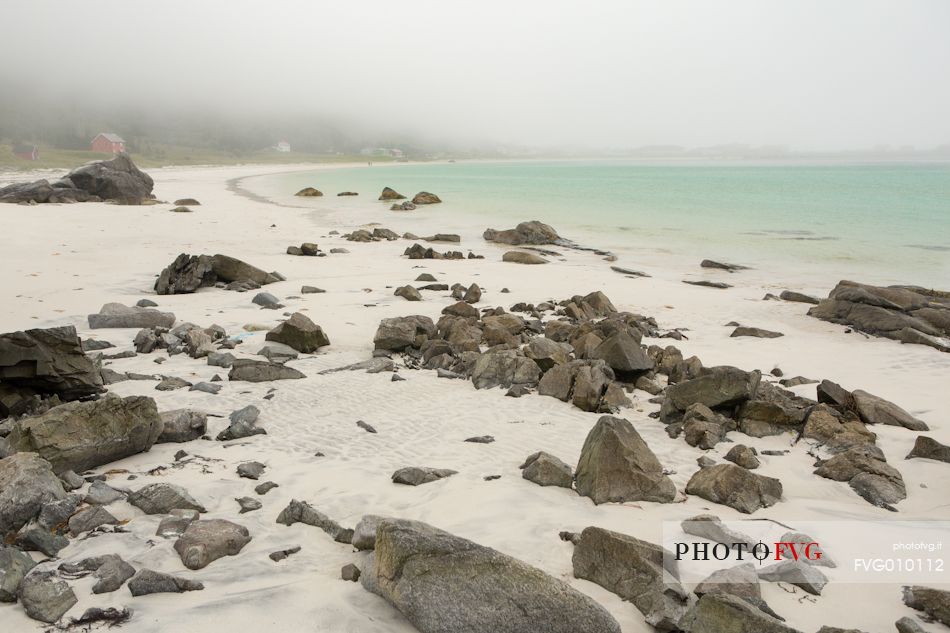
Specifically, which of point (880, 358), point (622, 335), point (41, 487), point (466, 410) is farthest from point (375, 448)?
point (880, 358)

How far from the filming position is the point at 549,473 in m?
6.19

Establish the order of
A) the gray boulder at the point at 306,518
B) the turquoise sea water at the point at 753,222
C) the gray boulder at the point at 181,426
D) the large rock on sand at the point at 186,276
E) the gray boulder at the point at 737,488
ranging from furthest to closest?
1. the turquoise sea water at the point at 753,222
2. the large rock on sand at the point at 186,276
3. the gray boulder at the point at 181,426
4. the gray boulder at the point at 737,488
5. the gray boulder at the point at 306,518

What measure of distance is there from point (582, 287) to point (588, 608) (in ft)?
47.6

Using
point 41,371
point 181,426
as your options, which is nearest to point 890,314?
point 181,426

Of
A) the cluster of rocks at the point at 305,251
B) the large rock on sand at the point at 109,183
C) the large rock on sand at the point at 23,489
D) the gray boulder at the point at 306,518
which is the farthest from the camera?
the large rock on sand at the point at 109,183

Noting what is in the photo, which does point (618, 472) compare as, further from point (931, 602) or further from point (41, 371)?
point (41, 371)

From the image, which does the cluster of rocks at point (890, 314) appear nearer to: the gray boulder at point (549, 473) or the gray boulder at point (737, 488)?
the gray boulder at point (737, 488)

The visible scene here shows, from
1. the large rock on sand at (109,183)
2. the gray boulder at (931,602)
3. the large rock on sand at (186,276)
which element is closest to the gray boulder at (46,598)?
the gray boulder at (931,602)

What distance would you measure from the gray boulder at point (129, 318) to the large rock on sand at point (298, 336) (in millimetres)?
2418

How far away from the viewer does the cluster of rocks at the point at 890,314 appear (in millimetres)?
12867

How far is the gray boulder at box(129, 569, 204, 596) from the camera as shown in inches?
161

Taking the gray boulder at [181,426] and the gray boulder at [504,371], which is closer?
the gray boulder at [181,426]

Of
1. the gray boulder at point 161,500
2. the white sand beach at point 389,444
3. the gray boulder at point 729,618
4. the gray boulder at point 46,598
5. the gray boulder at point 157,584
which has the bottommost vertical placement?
the white sand beach at point 389,444

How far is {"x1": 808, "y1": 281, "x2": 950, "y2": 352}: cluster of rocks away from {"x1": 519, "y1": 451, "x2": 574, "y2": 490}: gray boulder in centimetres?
1010
